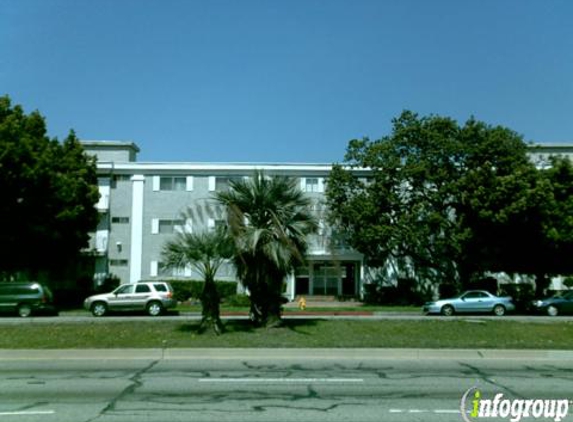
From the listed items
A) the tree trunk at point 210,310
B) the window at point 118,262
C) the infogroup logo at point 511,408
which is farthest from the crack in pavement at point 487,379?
the window at point 118,262

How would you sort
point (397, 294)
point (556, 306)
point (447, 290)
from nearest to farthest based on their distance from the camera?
point (556, 306)
point (447, 290)
point (397, 294)

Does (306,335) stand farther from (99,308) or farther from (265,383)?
(99,308)

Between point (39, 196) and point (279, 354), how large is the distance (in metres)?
24.2

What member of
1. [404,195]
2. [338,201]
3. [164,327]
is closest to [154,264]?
[338,201]

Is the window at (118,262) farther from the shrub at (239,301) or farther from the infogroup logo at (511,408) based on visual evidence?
the infogroup logo at (511,408)

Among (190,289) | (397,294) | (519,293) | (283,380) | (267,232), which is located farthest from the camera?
(397,294)

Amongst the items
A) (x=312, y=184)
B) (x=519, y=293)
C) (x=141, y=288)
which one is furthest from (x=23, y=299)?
(x=519, y=293)

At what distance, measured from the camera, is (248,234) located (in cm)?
1939

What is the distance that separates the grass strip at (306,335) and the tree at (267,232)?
1.20 meters

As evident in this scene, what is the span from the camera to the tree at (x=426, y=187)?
3747 cm

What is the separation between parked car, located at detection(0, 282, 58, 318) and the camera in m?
30.3

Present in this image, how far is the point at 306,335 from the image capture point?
19.0 meters

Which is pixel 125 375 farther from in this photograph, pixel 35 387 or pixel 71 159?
pixel 71 159

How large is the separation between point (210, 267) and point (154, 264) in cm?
2583
